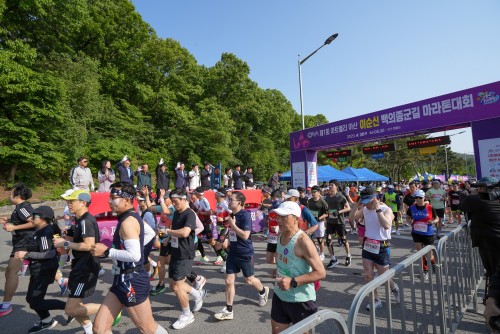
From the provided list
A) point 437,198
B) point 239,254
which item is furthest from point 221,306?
point 437,198

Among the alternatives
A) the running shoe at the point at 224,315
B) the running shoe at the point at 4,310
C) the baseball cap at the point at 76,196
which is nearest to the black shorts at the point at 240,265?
the running shoe at the point at 224,315

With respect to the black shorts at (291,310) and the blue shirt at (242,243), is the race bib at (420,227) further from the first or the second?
the black shorts at (291,310)

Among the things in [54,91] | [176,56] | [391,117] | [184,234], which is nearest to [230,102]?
[176,56]

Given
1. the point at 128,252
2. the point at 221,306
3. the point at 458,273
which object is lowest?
the point at 221,306

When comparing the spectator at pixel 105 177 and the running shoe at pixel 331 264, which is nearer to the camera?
the running shoe at pixel 331 264

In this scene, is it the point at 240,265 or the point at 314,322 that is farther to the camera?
the point at 240,265

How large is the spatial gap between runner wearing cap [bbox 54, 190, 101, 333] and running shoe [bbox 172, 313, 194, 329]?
3.63 ft

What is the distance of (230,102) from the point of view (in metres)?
37.6

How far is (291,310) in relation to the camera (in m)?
2.83

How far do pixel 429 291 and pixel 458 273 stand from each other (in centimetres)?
112

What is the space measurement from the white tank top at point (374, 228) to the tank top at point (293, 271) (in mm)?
2539

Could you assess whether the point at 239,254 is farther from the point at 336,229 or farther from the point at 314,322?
the point at 336,229

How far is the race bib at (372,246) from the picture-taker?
4.86 m

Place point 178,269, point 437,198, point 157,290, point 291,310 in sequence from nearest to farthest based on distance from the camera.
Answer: point 291,310 → point 178,269 → point 157,290 → point 437,198
